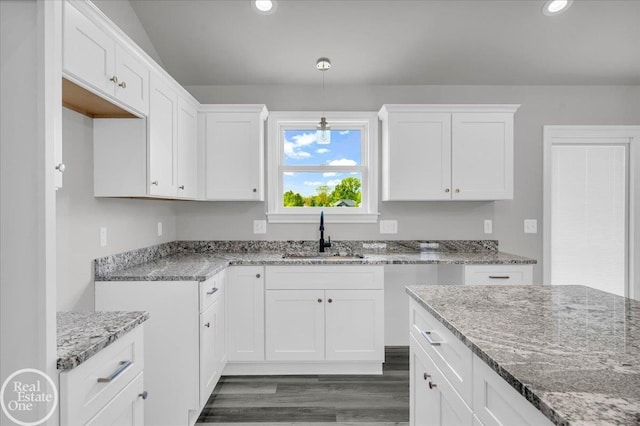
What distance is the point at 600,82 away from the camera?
3326 mm

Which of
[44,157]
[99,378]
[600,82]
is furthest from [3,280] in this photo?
[600,82]

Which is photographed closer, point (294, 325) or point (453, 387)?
point (453, 387)

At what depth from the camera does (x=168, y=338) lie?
81.8 inches

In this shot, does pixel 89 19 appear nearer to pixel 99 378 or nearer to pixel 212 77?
pixel 99 378

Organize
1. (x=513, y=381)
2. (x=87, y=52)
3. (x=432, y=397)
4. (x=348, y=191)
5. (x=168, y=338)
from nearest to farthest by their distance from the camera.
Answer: (x=513, y=381) → (x=432, y=397) → (x=87, y=52) → (x=168, y=338) → (x=348, y=191)

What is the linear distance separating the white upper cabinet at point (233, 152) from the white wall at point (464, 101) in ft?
1.11

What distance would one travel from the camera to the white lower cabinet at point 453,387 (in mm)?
839

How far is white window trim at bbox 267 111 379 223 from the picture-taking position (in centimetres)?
335

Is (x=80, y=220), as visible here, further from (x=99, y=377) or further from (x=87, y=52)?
(x=99, y=377)

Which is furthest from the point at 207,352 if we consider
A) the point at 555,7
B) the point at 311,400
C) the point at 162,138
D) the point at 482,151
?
the point at 555,7

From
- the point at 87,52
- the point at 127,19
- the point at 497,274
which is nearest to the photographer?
the point at 87,52

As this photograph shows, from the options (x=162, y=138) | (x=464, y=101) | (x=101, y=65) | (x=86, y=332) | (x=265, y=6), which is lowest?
(x=86, y=332)

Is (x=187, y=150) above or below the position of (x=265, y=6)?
below

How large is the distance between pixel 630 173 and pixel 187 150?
398cm
